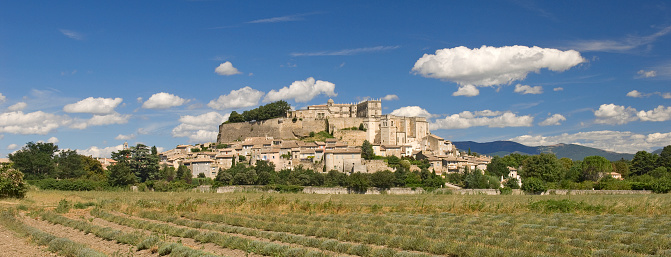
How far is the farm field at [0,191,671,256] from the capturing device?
13.1 meters

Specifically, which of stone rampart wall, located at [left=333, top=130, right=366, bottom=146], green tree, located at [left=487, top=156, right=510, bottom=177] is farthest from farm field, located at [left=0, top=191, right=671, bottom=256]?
stone rampart wall, located at [left=333, top=130, right=366, bottom=146]

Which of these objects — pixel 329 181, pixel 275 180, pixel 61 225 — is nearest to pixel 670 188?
pixel 329 181

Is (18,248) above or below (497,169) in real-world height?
below

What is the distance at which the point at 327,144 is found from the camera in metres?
81.9

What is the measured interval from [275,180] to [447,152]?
41.5 m

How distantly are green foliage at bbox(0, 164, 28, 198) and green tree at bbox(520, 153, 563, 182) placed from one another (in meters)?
59.2

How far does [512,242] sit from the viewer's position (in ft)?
45.0

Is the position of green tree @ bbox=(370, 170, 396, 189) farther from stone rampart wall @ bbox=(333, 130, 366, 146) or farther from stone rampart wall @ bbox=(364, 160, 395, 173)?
stone rampart wall @ bbox=(333, 130, 366, 146)

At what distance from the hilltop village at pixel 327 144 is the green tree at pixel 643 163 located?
70.8ft

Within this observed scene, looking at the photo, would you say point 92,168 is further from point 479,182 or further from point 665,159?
point 665,159

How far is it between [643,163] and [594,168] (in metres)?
8.32

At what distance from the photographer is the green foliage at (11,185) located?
3092 centimetres

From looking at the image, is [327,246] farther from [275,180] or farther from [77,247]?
[275,180]

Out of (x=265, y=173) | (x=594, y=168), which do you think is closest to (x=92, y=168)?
(x=265, y=173)
